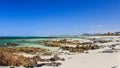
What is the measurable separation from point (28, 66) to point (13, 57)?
1757 millimetres

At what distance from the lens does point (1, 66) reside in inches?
626

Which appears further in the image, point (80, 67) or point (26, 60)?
point (26, 60)

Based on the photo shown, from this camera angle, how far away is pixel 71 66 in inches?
599

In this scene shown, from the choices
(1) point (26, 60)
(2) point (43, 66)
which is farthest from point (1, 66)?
(2) point (43, 66)

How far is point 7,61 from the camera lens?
1612 cm

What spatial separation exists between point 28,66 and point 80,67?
3563 mm

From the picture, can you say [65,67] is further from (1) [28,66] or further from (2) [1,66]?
(2) [1,66]

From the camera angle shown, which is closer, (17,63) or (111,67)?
(111,67)

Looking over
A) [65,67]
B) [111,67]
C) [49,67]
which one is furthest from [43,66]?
[111,67]

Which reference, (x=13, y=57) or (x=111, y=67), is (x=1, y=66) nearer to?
(x=13, y=57)

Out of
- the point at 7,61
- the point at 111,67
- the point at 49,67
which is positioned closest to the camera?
the point at 111,67

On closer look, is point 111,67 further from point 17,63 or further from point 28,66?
point 17,63

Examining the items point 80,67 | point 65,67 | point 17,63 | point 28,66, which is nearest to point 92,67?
point 80,67

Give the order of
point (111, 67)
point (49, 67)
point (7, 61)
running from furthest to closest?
point (7, 61)
point (49, 67)
point (111, 67)
